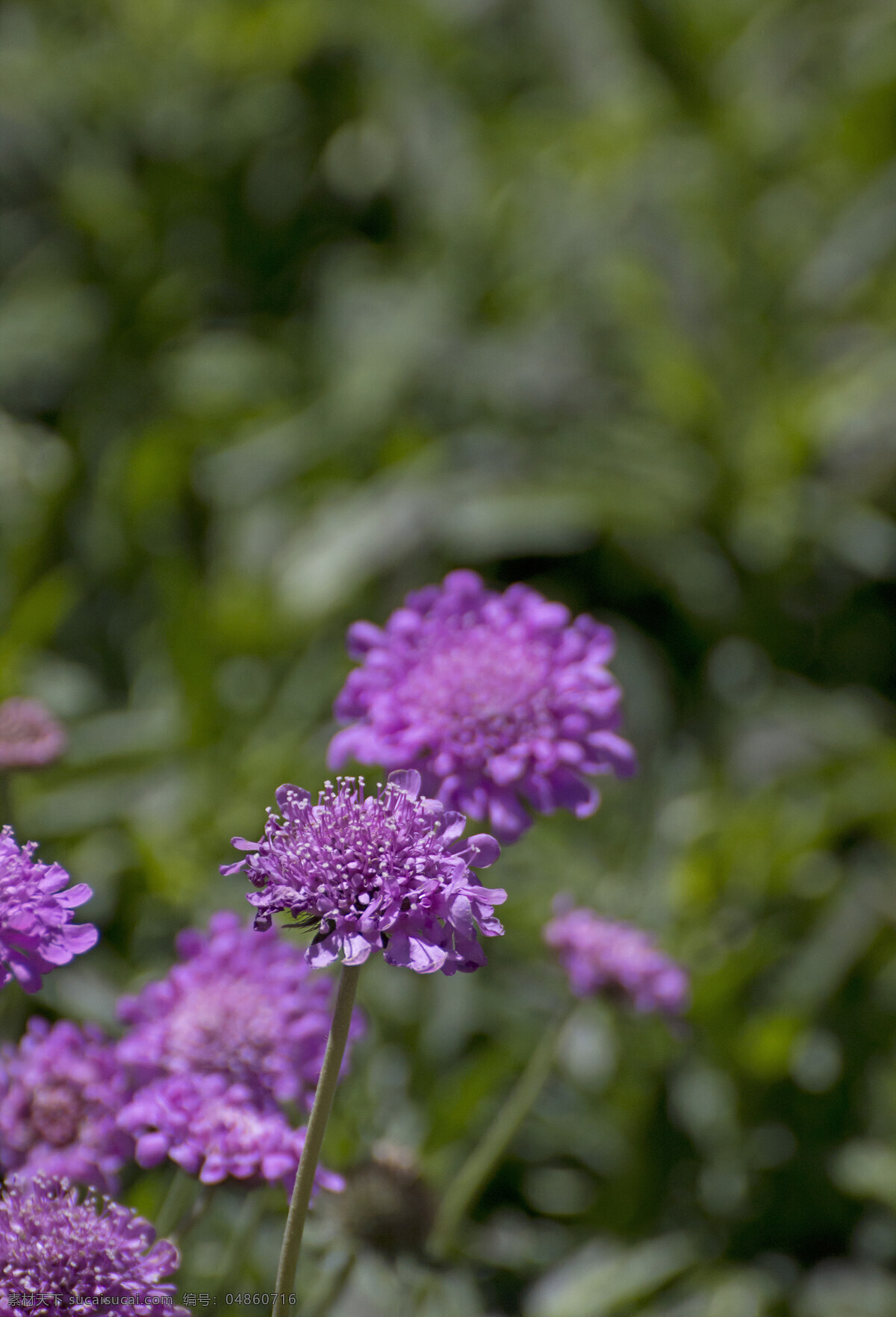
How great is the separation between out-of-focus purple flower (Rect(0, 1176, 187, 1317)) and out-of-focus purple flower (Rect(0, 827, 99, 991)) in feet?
0.36

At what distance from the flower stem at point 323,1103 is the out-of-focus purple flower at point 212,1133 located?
102mm

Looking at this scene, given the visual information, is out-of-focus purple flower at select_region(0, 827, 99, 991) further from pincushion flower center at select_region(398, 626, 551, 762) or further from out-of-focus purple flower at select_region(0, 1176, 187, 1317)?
pincushion flower center at select_region(398, 626, 551, 762)

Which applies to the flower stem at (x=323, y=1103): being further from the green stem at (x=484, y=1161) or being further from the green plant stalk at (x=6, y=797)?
the green plant stalk at (x=6, y=797)

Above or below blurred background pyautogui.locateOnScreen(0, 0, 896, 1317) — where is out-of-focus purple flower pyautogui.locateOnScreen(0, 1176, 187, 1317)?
below

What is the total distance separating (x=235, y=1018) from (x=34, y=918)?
0.19m

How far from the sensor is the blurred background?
1210mm

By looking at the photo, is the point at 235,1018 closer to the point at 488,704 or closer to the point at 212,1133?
the point at 212,1133

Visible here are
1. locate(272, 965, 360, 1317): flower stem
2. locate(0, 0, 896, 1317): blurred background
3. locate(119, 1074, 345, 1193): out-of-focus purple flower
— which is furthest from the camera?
locate(0, 0, 896, 1317): blurred background

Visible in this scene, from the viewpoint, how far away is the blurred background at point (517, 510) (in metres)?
1.21

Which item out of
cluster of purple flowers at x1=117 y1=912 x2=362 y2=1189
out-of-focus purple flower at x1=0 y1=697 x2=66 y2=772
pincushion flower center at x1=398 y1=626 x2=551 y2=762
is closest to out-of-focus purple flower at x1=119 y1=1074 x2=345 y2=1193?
cluster of purple flowers at x1=117 y1=912 x2=362 y2=1189

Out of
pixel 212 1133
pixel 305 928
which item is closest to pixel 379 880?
pixel 305 928

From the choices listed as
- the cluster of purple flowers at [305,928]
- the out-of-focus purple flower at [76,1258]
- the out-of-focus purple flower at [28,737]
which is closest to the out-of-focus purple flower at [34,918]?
the cluster of purple flowers at [305,928]

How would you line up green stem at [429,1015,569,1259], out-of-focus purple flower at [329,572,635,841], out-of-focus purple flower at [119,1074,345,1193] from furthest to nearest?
green stem at [429,1015,569,1259] → out-of-focus purple flower at [329,572,635,841] → out-of-focus purple flower at [119,1074,345,1193]

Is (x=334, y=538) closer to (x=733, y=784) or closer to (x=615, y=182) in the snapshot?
(x=733, y=784)
